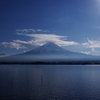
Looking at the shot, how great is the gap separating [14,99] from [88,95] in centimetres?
1059

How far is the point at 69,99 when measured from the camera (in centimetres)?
2133

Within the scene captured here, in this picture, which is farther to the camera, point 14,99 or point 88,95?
point 88,95

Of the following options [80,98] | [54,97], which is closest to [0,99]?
[54,97]

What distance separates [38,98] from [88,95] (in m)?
7.42

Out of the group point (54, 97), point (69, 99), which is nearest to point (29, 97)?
point (54, 97)

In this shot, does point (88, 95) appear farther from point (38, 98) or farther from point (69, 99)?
point (38, 98)

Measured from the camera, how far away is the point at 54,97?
878 inches

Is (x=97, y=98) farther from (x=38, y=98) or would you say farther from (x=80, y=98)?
(x=38, y=98)

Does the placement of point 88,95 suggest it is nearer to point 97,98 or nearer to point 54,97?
point 97,98

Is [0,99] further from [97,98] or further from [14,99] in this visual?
[97,98]

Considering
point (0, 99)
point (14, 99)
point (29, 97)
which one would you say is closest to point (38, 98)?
point (29, 97)

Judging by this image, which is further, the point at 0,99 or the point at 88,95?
the point at 88,95

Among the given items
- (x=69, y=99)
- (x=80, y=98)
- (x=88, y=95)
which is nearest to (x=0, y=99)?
(x=69, y=99)

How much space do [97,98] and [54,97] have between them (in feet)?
19.1
